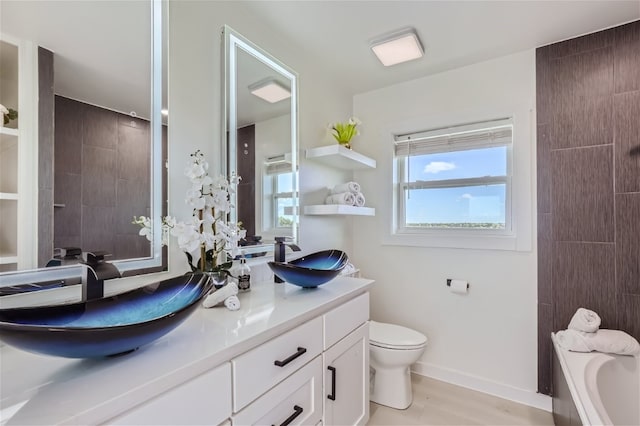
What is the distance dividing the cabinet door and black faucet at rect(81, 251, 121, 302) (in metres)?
0.85

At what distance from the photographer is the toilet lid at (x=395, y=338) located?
6.25 feet

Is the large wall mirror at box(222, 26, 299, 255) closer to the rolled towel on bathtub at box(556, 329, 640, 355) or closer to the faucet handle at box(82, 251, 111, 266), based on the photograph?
the faucet handle at box(82, 251, 111, 266)

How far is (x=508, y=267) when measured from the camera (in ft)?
6.89

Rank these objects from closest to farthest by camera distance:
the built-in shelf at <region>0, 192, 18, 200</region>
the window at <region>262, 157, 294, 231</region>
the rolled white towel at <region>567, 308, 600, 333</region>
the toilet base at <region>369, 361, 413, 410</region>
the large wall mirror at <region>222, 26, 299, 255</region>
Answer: the built-in shelf at <region>0, 192, 18, 200</region>, the large wall mirror at <region>222, 26, 299, 255</region>, the rolled white towel at <region>567, 308, 600, 333</region>, the window at <region>262, 157, 294, 231</region>, the toilet base at <region>369, 361, 413, 410</region>

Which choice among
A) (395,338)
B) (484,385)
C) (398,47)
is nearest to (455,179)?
(398,47)

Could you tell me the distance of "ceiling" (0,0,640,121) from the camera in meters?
0.99

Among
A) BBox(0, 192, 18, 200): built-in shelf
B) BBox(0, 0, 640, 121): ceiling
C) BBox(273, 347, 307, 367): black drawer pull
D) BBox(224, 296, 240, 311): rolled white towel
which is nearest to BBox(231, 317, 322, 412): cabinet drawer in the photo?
BBox(273, 347, 307, 367): black drawer pull

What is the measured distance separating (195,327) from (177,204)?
57cm

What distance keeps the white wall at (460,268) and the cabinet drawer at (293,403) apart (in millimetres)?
1451

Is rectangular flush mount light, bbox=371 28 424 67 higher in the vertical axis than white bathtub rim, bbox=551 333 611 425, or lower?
higher

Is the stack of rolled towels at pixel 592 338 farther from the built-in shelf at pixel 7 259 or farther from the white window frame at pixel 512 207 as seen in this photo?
the built-in shelf at pixel 7 259

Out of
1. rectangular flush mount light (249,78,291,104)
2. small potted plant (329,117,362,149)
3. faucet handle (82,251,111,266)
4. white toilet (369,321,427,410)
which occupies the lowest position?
white toilet (369,321,427,410)

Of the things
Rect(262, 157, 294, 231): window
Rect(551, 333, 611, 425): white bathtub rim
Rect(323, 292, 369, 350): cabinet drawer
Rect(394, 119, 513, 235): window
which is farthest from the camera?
Rect(394, 119, 513, 235): window

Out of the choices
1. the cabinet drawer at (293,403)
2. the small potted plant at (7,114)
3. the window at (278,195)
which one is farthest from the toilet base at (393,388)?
the small potted plant at (7,114)
